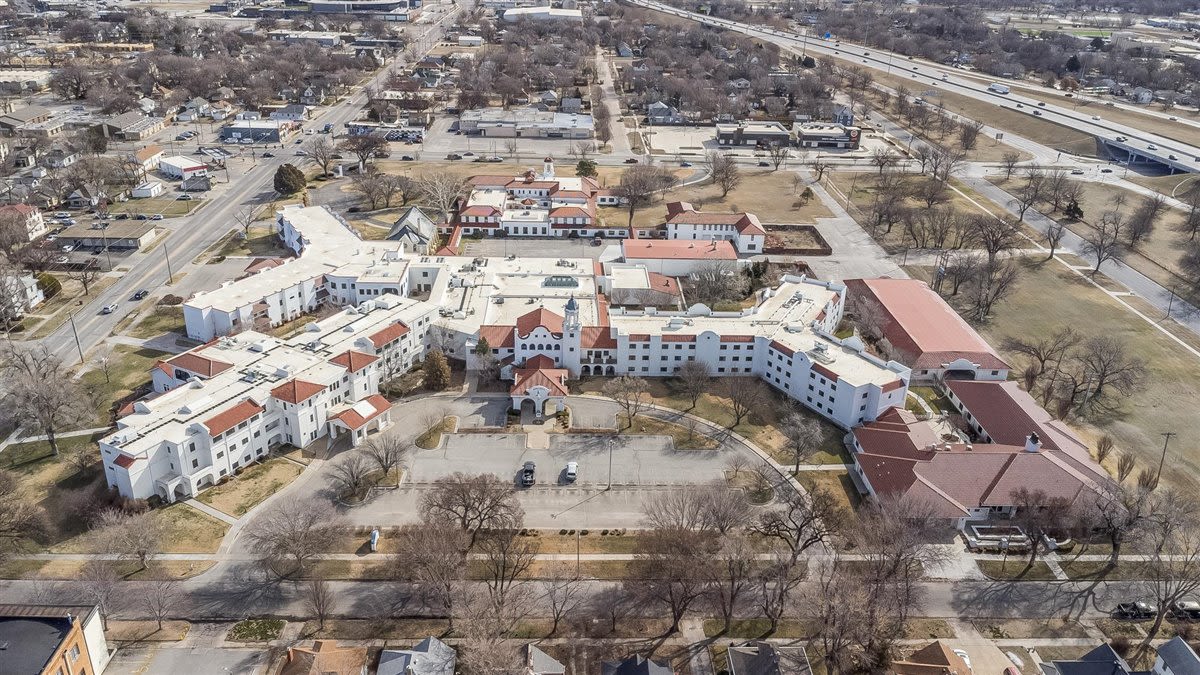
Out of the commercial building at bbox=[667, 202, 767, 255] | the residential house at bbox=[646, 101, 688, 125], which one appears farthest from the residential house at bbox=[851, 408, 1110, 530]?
the residential house at bbox=[646, 101, 688, 125]

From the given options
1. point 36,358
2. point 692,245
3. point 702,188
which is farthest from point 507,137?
point 36,358

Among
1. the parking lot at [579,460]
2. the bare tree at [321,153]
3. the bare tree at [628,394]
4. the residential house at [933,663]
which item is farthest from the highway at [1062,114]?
the bare tree at [321,153]

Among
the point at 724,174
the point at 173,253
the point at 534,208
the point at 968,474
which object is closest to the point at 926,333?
the point at 968,474

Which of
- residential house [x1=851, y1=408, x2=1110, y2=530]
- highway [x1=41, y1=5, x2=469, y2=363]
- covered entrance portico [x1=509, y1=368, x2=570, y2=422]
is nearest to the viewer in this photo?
residential house [x1=851, y1=408, x2=1110, y2=530]

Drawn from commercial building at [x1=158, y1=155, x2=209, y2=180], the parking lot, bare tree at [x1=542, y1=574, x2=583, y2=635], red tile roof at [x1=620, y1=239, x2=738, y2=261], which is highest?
commercial building at [x1=158, y1=155, x2=209, y2=180]

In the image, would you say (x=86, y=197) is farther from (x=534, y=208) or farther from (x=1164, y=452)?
(x=1164, y=452)

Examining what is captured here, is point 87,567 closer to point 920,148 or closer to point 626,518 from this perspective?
point 626,518

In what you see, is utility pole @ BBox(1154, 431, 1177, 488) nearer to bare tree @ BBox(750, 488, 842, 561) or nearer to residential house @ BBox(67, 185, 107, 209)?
bare tree @ BBox(750, 488, 842, 561)
